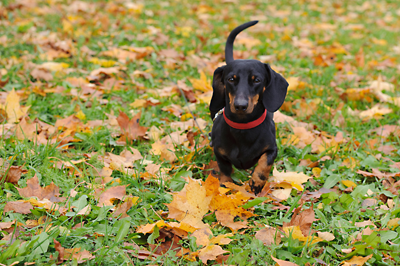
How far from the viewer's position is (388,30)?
21.2ft

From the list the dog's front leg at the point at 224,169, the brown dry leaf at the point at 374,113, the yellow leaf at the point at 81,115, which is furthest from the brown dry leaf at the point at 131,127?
the brown dry leaf at the point at 374,113

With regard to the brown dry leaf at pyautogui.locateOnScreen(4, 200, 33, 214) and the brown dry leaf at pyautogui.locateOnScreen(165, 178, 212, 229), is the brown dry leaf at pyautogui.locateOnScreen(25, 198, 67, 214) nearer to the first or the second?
the brown dry leaf at pyautogui.locateOnScreen(4, 200, 33, 214)

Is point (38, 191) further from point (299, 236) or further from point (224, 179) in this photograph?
point (299, 236)

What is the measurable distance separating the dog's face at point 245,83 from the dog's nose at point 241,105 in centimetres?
2

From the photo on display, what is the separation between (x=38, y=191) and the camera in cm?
200

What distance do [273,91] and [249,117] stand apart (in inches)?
8.5

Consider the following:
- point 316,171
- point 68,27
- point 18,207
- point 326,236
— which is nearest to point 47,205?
point 18,207

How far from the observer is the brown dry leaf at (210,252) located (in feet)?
5.44

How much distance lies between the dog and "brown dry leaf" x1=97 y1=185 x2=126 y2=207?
0.66 metres

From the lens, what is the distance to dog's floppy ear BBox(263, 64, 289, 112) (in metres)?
2.11

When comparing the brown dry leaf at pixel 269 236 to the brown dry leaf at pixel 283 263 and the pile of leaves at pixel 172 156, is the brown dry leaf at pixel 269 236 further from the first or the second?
the brown dry leaf at pixel 283 263

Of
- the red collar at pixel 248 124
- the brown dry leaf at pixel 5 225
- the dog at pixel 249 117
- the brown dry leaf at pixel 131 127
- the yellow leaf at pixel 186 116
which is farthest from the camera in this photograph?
the yellow leaf at pixel 186 116

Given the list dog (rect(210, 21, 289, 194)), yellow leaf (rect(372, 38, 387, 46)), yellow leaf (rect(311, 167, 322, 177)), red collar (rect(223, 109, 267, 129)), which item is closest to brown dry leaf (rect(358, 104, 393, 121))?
yellow leaf (rect(311, 167, 322, 177))

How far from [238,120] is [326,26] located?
16.5 ft
